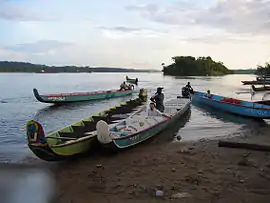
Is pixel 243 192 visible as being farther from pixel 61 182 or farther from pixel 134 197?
pixel 61 182

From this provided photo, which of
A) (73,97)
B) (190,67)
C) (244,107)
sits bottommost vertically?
(73,97)

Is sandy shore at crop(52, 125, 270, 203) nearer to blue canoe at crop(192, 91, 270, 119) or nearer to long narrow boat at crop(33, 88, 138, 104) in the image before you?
blue canoe at crop(192, 91, 270, 119)

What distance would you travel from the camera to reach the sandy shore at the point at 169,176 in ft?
24.1

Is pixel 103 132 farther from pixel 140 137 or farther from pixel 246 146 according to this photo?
pixel 246 146

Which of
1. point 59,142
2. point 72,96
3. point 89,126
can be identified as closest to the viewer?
point 59,142

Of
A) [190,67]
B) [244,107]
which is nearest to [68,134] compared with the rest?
[244,107]

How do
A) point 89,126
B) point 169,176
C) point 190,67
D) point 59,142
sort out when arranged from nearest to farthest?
point 169,176 < point 59,142 < point 89,126 < point 190,67

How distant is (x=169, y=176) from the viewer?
8.66 m

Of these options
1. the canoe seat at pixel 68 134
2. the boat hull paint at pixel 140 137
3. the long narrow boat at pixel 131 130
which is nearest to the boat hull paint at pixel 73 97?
the long narrow boat at pixel 131 130

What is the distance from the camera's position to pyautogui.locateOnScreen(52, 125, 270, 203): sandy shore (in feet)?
24.1

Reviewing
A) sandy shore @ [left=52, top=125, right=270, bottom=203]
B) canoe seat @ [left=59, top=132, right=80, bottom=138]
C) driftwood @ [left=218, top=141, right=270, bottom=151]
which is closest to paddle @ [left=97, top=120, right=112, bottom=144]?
sandy shore @ [left=52, top=125, right=270, bottom=203]

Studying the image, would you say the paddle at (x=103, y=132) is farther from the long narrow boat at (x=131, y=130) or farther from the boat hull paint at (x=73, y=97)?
the boat hull paint at (x=73, y=97)

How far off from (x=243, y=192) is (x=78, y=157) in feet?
18.2

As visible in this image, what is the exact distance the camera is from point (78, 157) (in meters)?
10.7
